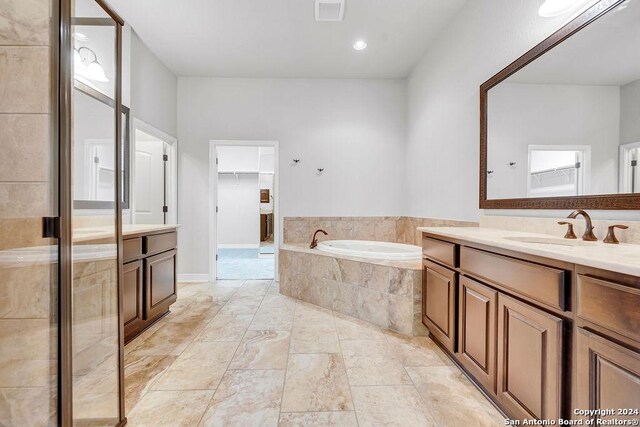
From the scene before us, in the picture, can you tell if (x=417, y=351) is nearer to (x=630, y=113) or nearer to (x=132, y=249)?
(x=630, y=113)

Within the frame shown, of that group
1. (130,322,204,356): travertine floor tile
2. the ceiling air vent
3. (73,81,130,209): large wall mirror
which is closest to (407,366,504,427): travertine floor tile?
(130,322,204,356): travertine floor tile

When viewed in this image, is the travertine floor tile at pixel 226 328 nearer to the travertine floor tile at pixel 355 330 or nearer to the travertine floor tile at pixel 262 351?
the travertine floor tile at pixel 262 351

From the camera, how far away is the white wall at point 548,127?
1.44 meters

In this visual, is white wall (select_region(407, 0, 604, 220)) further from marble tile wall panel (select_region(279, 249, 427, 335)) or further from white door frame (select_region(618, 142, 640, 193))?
marble tile wall panel (select_region(279, 249, 427, 335))

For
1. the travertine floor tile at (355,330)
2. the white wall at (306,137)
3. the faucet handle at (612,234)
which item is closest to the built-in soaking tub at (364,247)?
the white wall at (306,137)

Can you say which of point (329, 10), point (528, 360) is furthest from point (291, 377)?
point (329, 10)

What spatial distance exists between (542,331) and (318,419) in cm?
111

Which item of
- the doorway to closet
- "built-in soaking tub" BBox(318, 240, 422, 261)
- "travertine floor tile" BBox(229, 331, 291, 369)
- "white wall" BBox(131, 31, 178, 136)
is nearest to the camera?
"travertine floor tile" BBox(229, 331, 291, 369)

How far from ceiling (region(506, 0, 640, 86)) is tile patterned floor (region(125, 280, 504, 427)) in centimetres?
183

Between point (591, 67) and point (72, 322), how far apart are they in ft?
9.00

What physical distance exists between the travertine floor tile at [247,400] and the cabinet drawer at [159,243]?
1.35 meters

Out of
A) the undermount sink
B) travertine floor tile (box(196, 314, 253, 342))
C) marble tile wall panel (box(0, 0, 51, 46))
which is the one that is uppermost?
marble tile wall panel (box(0, 0, 51, 46))

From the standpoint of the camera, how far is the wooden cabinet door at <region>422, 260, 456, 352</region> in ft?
6.12

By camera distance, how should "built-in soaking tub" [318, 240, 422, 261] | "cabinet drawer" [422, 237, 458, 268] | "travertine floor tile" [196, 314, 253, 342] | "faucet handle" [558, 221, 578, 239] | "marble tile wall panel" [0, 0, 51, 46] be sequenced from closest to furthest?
"marble tile wall panel" [0, 0, 51, 46] < "faucet handle" [558, 221, 578, 239] < "cabinet drawer" [422, 237, 458, 268] < "travertine floor tile" [196, 314, 253, 342] < "built-in soaking tub" [318, 240, 422, 261]
